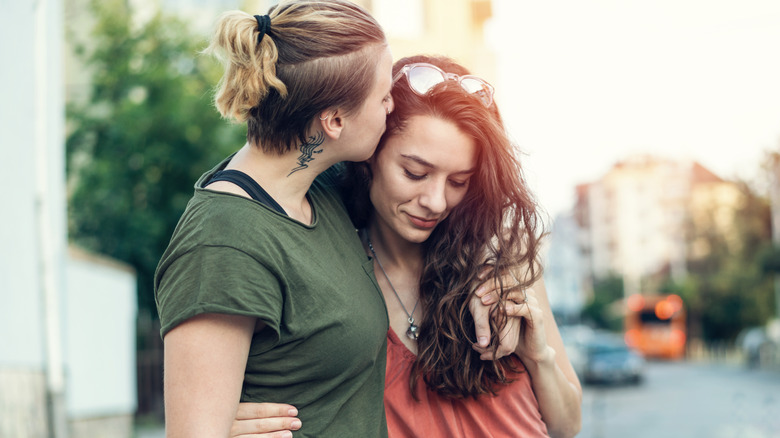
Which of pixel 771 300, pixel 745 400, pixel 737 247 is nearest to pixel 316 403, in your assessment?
pixel 745 400

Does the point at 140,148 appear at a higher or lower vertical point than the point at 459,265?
lower

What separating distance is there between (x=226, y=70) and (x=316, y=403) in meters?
0.81

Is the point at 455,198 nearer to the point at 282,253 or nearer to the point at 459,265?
the point at 459,265

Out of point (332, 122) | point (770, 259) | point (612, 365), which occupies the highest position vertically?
point (332, 122)

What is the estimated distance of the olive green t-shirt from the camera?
64.7 inches

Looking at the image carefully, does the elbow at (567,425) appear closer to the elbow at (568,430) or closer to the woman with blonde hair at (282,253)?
the elbow at (568,430)

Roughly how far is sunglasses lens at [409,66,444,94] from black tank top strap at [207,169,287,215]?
68cm

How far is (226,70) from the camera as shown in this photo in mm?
1929

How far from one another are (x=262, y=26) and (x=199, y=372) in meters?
0.80

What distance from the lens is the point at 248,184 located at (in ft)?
6.07

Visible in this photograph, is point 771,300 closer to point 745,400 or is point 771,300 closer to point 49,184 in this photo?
point 745,400

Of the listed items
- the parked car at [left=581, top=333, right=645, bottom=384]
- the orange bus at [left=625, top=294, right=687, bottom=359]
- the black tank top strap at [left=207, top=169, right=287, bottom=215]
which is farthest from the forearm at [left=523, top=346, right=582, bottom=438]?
the orange bus at [left=625, top=294, right=687, bottom=359]

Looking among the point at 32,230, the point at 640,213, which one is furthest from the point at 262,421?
the point at 640,213

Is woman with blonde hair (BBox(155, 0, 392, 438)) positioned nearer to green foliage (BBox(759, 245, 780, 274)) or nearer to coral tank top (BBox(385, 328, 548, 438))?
coral tank top (BBox(385, 328, 548, 438))
